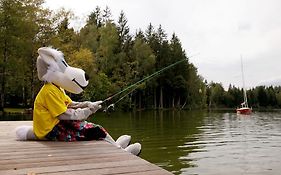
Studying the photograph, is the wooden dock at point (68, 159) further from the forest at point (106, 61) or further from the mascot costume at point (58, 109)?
the forest at point (106, 61)

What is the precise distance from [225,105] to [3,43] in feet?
204

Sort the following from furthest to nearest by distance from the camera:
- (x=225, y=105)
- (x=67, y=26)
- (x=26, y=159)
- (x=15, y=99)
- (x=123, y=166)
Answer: (x=225, y=105) → (x=15, y=99) → (x=67, y=26) → (x=26, y=159) → (x=123, y=166)

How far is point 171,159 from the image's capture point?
914 centimetres

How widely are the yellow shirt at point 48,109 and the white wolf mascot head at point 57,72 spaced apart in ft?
0.61

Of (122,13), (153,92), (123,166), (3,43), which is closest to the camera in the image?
(123,166)

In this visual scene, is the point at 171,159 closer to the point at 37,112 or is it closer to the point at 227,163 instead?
the point at 227,163

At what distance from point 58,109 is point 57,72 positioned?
671mm

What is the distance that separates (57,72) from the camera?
18.1 ft

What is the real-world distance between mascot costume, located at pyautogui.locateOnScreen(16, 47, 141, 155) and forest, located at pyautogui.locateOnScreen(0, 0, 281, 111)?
3.27 metres

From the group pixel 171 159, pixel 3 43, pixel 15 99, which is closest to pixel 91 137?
pixel 171 159

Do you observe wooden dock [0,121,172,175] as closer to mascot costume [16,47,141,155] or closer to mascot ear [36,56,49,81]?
mascot costume [16,47,141,155]

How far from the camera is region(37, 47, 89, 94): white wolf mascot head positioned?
18.0 feet

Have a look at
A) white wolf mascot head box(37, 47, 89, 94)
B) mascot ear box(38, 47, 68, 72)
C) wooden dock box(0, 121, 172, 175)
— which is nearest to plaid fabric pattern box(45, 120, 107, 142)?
wooden dock box(0, 121, 172, 175)

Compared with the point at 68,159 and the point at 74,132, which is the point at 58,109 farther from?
the point at 68,159
